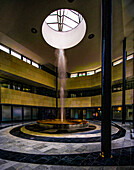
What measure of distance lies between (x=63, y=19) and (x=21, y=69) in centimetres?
854

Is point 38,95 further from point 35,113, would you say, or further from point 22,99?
point 22,99

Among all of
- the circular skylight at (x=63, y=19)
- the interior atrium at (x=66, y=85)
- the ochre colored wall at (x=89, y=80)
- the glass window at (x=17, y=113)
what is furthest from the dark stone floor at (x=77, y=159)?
the ochre colored wall at (x=89, y=80)

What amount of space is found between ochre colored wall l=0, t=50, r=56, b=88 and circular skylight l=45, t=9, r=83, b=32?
6.55 meters

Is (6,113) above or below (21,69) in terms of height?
below

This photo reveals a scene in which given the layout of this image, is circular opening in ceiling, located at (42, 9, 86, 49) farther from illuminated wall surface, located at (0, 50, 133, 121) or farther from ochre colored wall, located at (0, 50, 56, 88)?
illuminated wall surface, located at (0, 50, 133, 121)

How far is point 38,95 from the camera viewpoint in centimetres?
1961

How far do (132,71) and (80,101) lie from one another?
1059cm

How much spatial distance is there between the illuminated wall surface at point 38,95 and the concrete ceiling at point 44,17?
2.64m

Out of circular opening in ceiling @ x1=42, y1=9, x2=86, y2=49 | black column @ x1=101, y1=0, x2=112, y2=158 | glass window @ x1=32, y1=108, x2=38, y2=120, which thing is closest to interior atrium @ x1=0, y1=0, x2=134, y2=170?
black column @ x1=101, y1=0, x2=112, y2=158

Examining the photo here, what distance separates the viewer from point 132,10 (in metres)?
10.4

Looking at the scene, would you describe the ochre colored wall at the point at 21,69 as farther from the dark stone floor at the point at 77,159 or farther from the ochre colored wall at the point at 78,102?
Answer: the dark stone floor at the point at 77,159

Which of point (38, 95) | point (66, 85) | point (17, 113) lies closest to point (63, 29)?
point (38, 95)

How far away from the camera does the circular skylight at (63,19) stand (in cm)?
1362

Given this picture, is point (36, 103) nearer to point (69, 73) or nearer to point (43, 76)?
point (43, 76)
